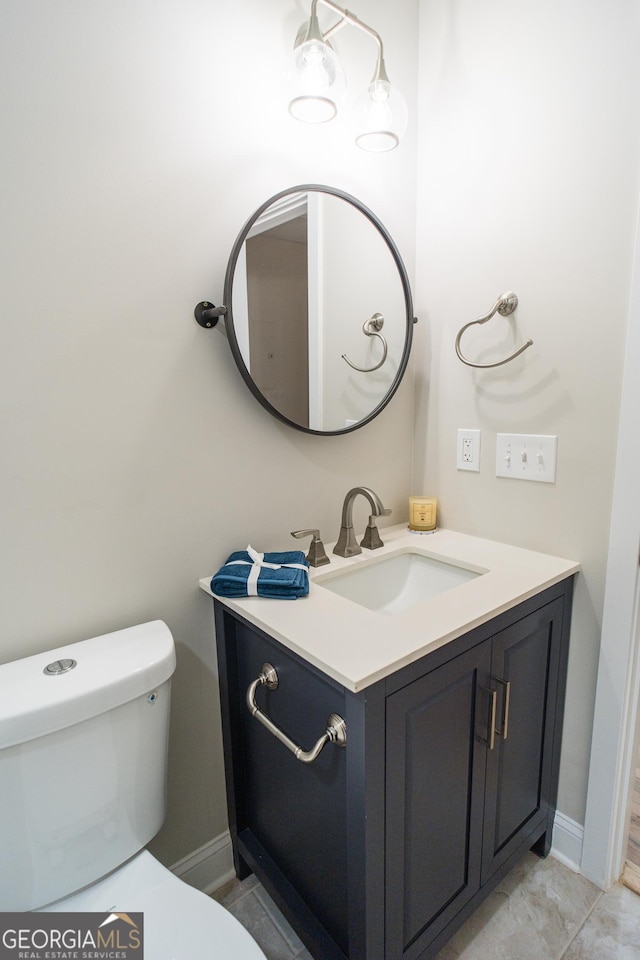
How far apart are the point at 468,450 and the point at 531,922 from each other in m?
1.25

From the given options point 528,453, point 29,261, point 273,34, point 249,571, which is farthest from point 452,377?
point 29,261

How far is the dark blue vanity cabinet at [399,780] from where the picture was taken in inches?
33.6

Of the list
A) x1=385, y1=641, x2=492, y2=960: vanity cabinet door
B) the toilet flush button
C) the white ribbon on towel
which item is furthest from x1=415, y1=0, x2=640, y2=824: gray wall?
the toilet flush button

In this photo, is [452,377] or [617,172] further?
[452,377]

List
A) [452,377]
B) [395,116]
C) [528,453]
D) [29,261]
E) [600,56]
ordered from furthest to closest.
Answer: [452,377] < [528,453] < [395,116] < [600,56] < [29,261]

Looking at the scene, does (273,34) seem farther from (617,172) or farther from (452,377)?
(452,377)

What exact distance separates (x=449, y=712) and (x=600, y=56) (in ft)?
4.88

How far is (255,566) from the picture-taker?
1114 millimetres

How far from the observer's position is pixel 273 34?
3.70 feet

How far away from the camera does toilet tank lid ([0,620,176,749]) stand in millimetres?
770

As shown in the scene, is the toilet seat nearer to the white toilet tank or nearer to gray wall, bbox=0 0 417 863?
the white toilet tank

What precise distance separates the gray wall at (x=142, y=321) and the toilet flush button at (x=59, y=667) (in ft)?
0.31

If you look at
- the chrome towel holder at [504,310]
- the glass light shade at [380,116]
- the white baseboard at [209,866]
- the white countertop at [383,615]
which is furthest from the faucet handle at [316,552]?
the glass light shade at [380,116]

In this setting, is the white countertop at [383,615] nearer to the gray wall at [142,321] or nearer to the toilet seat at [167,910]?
the gray wall at [142,321]
